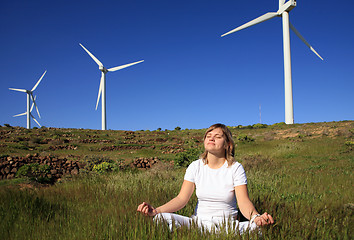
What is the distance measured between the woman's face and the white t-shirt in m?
0.24

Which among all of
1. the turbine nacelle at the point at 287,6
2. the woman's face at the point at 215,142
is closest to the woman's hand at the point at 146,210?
the woman's face at the point at 215,142

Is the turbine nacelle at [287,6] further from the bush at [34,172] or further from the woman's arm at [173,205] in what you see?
the woman's arm at [173,205]

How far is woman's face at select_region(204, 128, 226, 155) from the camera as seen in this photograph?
131 inches

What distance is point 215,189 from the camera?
3256 mm

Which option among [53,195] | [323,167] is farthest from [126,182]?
[323,167]

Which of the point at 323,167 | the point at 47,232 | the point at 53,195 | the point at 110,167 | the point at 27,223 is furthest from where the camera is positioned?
the point at 323,167

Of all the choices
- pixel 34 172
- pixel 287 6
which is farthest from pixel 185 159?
pixel 287 6

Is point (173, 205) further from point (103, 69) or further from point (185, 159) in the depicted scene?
point (103, 69)

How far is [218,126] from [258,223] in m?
1.29

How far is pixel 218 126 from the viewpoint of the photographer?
3.45 m

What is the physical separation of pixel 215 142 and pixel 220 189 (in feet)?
1.98

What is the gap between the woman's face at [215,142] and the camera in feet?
10.9

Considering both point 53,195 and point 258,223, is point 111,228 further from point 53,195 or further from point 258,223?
point 53,195

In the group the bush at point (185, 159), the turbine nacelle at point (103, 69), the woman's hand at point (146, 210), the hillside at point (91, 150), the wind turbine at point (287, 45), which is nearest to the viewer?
the woman's hand at point (146, 210)
